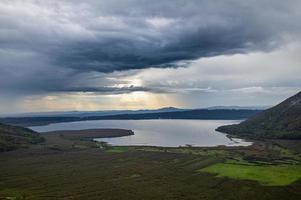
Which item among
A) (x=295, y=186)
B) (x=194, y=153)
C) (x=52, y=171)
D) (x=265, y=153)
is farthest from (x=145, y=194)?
(x=265, y=153)

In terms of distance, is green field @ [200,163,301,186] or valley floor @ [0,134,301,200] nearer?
valley floor @ [0,134,301,200]

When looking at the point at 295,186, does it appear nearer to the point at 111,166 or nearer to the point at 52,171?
the point at 111,166

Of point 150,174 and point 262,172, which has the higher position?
point 262,172

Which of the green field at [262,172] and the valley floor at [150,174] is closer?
the valley floor at [150,174]

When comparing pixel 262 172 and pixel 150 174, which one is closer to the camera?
pixel 262 172
